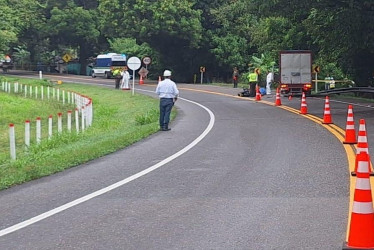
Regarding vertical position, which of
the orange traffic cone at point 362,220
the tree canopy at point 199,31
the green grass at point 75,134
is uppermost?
the tree canopy at point 199,31

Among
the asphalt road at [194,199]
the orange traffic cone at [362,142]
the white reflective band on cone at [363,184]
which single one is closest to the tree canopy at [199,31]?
the asphalt road at [194,199]

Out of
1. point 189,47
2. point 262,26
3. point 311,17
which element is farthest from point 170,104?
point 189,47

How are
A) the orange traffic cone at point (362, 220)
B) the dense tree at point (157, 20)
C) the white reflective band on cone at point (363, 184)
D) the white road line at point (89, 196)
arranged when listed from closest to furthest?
1. the orange traffic cone at point (362, 220)
2. the white reflective band on cone at point (363, 184)
3. the white road line at point (89, 196)
4. the dense tree at point (157, 20)

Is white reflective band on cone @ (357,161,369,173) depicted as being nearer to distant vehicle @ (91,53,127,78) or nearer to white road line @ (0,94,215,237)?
white road line @ (0,94,215,237)

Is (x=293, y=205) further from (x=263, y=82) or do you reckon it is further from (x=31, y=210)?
(x=263, y=82)

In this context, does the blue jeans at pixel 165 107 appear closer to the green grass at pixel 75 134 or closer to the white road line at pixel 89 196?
the green grass at pixel 75 134

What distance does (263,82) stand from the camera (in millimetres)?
53719

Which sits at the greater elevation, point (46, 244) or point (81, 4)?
point (81, 4)

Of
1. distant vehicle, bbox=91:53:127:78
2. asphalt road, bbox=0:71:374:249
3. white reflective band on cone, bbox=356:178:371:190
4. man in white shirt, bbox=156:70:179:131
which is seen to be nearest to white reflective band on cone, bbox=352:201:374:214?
white reflective band on cone, bbox=356:178:371:190

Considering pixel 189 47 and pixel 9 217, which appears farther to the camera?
pixel 189 47

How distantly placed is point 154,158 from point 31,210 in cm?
518

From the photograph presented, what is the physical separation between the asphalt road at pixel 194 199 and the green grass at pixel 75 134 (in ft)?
1.63

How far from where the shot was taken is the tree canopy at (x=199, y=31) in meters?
33.1

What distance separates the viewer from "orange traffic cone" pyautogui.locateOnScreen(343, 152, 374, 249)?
6.52 metres
